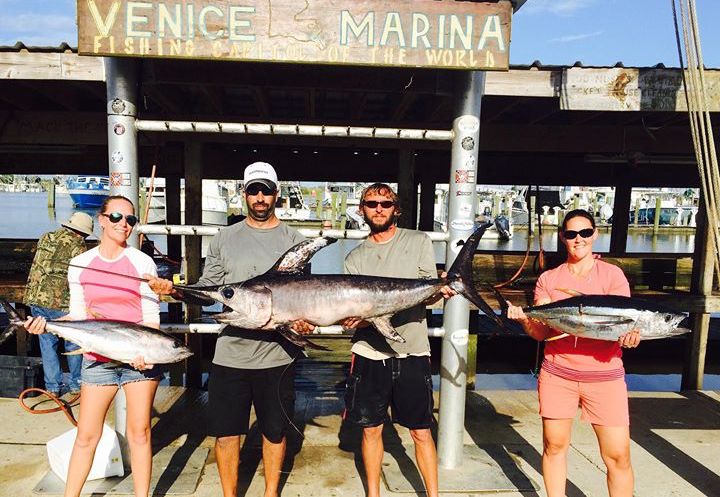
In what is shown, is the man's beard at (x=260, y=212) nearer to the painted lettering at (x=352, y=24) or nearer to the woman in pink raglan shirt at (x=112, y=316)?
the woman in pink raglan shirt at (x=112, y=316)

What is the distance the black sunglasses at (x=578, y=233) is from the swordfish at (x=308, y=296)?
49cm

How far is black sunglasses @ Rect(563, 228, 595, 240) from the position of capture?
2.76m

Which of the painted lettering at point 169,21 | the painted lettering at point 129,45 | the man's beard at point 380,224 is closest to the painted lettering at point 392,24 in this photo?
the man's beard at point 380,224

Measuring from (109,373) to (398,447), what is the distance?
7.48 ft

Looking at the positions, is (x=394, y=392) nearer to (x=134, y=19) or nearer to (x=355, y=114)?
(x=134, y=19)

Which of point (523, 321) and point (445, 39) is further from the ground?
point (445, 39)

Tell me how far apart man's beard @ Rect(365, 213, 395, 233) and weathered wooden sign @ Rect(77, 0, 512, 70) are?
0.96 metres

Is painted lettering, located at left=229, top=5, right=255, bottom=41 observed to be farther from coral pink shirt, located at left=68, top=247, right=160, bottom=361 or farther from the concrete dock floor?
the concrete dock floor

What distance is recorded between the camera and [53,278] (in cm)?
533

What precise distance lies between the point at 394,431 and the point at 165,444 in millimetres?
1871

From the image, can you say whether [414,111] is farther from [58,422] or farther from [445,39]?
[58,422]

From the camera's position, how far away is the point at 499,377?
29.6ft

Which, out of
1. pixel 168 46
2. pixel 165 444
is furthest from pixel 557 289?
pixel 165 444

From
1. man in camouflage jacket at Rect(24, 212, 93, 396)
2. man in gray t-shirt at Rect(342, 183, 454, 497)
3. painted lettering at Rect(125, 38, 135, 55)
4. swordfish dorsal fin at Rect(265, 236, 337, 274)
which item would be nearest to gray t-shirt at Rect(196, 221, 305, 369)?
swordfish dorsal fin at Rect(265, 236, 337, 274)
